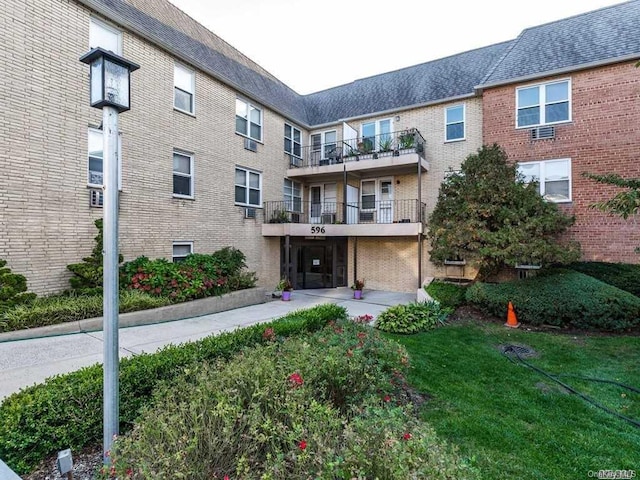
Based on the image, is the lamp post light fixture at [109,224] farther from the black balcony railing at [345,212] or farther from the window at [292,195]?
the window at [292,195]

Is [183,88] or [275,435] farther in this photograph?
[183,88]

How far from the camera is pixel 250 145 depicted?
45.2ft

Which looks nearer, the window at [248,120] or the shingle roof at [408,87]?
the window at [248,120]

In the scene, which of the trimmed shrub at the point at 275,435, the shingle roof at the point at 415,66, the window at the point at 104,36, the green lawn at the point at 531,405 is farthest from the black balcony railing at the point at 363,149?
the trimmed shrub at the point at 275,435

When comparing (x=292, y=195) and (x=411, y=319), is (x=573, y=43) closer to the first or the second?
(x=411, y=319)

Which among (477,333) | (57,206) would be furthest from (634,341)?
(57,206)

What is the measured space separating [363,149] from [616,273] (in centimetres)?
1002

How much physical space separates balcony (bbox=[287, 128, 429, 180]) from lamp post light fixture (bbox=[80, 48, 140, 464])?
38.2 ft

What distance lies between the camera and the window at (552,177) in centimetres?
1144

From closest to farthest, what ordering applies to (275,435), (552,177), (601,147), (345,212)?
(275,435)
(601,147)
(552,177)
(345,212)

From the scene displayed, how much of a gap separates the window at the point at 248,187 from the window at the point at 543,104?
10521 millimetres

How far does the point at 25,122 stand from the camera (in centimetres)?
748

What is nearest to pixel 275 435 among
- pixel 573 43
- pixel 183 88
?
pixel 183 88

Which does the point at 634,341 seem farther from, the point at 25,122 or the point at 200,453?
the point at 25,122
